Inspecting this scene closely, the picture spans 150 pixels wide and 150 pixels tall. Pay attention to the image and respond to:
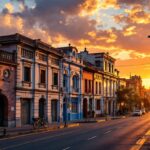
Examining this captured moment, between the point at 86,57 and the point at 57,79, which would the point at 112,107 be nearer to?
the point at 86,57

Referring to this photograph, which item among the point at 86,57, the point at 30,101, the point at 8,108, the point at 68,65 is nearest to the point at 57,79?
the point at 68,65

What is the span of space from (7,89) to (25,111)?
507 cm

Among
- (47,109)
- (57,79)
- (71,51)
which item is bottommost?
(47,109)

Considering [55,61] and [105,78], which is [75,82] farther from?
[105,78]

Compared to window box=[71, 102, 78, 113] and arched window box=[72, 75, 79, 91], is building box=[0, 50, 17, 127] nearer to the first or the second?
window box=[71, 102, 78, 113]

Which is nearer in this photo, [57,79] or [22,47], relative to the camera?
[22,47]

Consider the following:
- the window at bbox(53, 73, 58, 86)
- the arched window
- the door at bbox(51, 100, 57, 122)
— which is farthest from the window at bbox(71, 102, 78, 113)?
the window at bbox(53, 73, 58, 86)

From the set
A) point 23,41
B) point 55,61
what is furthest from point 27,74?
point 55,61

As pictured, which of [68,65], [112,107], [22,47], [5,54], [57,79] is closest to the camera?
[5,54]

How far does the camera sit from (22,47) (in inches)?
1647

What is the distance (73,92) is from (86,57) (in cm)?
2069

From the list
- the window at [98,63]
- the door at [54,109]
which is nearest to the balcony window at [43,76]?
the door at [54,109]

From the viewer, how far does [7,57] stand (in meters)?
39.1

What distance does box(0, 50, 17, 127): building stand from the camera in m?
38.3
